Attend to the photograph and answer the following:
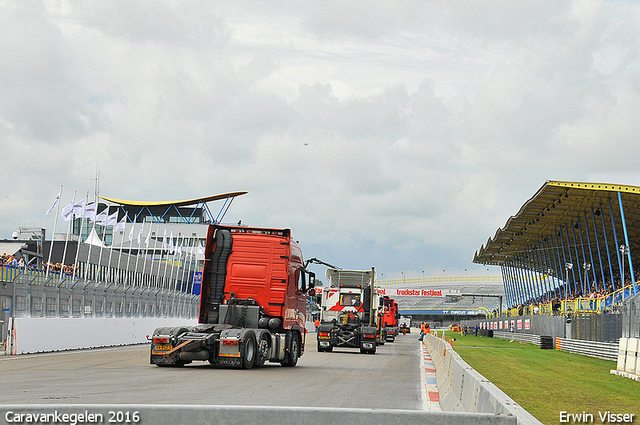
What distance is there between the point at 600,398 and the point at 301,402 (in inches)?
222

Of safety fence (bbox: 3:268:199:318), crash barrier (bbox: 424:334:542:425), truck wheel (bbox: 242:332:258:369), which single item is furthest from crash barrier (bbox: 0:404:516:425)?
safety fence (bbox: 3:268:199:318)

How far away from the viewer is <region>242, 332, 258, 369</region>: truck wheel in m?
17.9

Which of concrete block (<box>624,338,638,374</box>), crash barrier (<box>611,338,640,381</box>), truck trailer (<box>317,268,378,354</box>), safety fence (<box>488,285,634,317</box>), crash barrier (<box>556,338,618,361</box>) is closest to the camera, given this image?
crash barrier (<box>611,338,640,381</box>)

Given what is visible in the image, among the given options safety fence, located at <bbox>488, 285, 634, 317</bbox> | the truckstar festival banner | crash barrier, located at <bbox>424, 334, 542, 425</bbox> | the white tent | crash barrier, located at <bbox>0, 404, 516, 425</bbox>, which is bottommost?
crash barrier, located at <bbox>0, 404, 516, 425</bbox>

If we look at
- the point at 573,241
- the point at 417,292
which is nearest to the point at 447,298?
the point at 417,292

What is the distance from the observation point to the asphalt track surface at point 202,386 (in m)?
11.1

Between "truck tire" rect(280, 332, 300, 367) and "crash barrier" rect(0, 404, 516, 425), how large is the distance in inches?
567

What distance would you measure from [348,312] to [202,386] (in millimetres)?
22176

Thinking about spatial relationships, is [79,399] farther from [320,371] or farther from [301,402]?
[320,371]

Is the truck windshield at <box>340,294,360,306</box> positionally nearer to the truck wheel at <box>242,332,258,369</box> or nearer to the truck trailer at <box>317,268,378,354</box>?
the truck trailer at <box>317,268,378,354</box>

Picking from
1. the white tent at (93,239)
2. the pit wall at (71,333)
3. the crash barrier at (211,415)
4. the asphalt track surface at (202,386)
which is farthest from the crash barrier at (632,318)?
the white tent at (93,239)

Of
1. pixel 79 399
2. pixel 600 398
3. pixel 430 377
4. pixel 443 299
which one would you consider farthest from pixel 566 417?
pixel 443 299

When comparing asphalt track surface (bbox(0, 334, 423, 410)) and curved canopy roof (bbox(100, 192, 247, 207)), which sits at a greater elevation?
curved canopy roof (bbox(100, 192, 247, 207))

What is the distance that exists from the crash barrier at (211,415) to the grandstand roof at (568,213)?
37.7 m
